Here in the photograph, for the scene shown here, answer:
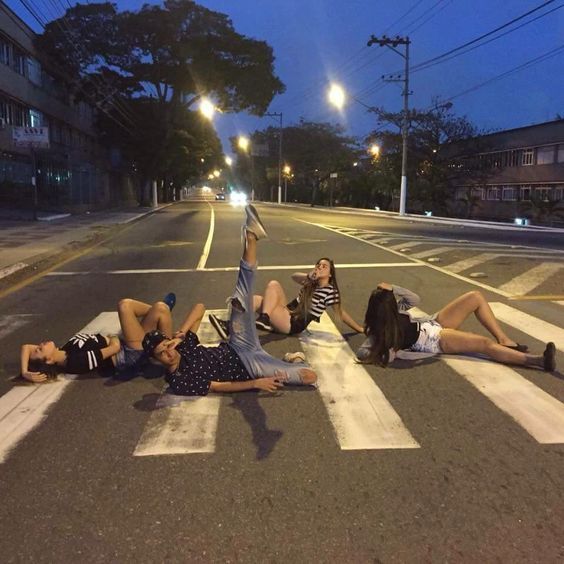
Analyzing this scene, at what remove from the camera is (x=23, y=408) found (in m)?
4.91

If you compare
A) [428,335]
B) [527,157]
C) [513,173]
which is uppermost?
[527,157]

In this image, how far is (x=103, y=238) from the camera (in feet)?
69.0

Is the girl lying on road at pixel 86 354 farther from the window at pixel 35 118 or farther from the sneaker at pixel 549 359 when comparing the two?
the window at pixel 35 118

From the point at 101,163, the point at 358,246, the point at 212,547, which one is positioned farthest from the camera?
the point at 101,163

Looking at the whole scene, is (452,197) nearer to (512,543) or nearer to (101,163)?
(101,163)

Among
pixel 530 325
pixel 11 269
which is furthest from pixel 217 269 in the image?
pixel 530 325

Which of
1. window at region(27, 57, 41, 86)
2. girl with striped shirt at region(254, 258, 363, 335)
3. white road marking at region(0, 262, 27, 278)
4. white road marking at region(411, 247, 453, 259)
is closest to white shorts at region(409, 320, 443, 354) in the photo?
girl with striped shirt at region(254, 258, 363, 335)

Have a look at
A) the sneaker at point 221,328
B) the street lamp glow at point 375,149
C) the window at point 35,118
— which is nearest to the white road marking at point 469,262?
the sneaker at point 221,328

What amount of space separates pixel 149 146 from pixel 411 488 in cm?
5207

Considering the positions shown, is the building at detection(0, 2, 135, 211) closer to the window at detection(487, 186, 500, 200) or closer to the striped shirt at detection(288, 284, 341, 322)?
the striped shirt at detection(288, 284, 341, 322)

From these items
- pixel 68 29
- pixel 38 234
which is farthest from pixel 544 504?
pixel 68 29

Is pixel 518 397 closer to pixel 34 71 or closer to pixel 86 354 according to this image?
pixel 86 354

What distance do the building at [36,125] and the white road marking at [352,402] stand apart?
80.5ft

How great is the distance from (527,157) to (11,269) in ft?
135
